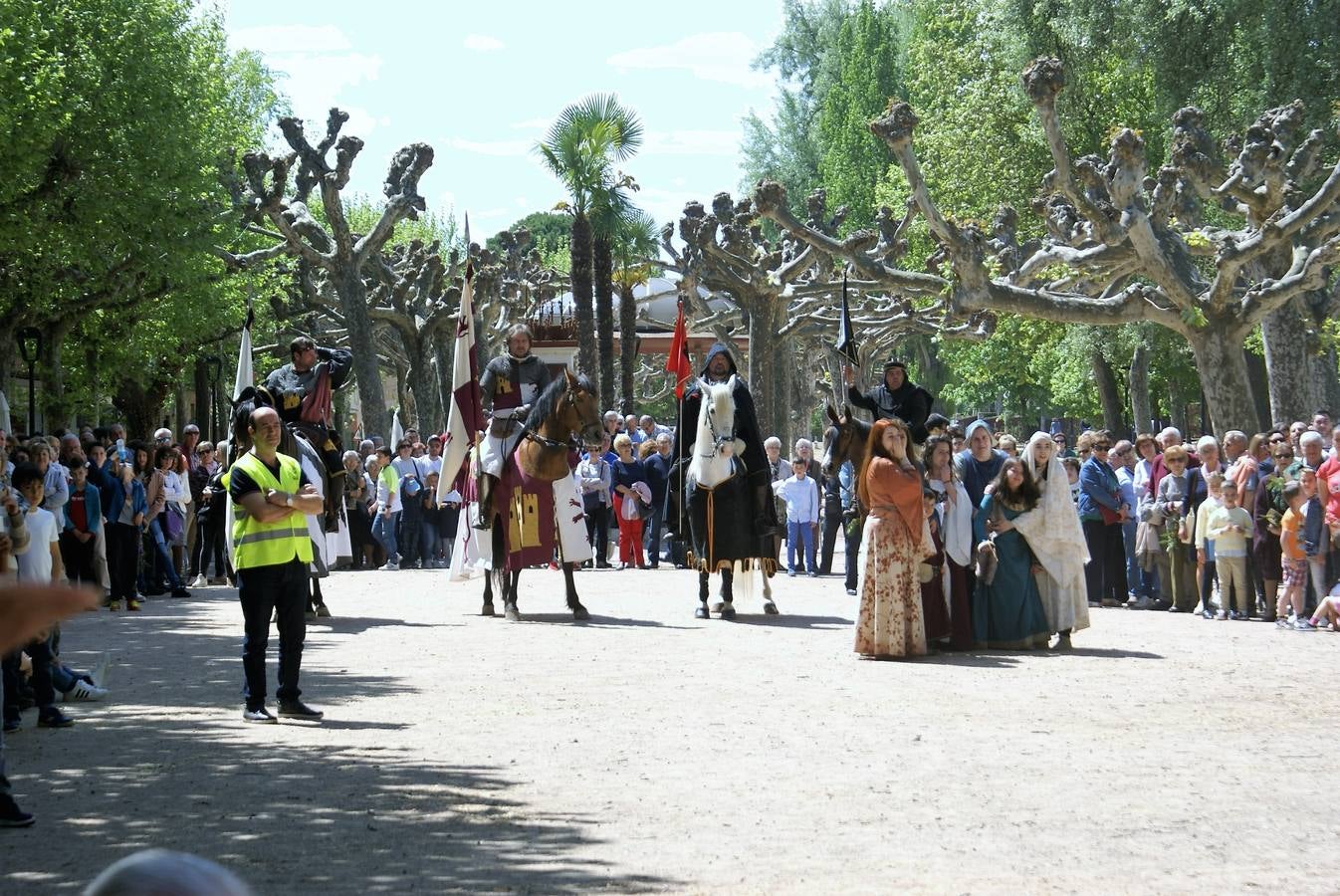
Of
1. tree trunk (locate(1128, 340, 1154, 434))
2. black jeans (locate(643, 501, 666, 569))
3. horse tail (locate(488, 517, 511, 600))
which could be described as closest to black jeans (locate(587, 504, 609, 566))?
black jeans (locate(643, 501, 666, 569))

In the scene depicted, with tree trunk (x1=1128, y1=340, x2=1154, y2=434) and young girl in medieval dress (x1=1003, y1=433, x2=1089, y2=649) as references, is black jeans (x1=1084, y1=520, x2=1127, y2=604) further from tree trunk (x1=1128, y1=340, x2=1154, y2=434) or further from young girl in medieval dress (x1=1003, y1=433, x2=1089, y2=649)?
tree trunk (x1=1128, y1=340, x2=1154, y2=434)

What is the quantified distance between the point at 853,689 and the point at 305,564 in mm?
3743

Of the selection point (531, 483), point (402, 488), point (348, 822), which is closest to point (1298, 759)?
point (348, 822)

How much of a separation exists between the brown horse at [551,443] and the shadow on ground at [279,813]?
599 cm

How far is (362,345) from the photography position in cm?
3934

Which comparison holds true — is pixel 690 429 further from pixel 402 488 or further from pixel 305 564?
pixel 402 488

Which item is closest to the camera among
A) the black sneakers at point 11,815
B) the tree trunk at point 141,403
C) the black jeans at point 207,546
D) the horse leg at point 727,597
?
the black sneakers at point 11,815

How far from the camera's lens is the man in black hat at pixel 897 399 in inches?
669

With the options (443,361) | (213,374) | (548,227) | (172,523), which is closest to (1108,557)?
(172,523)

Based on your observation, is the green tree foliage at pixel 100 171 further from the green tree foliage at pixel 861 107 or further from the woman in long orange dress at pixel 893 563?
the green tree foliage at pixel 861 107

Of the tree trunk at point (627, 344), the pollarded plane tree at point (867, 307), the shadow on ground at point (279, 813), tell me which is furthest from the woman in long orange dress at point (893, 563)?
the tree trunk at point (627, 344)

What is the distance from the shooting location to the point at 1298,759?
9.23m

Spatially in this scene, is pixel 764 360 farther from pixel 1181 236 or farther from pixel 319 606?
pixel 319 606

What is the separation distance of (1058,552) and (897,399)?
111 inches
